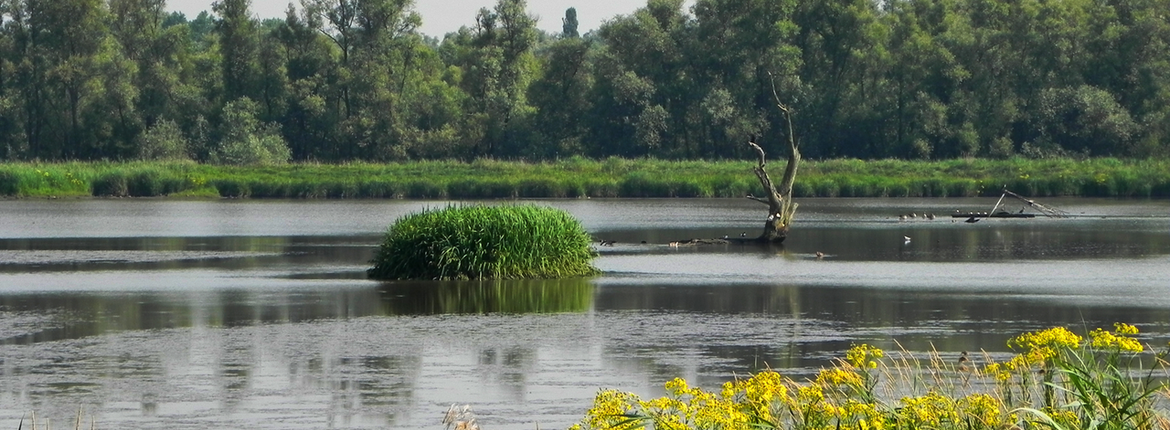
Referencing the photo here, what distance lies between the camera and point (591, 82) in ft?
315

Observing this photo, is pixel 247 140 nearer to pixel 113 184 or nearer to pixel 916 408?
pixel 113 184

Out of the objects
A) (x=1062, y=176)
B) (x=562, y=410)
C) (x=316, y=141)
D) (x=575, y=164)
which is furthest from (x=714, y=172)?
(x=562, y=410)

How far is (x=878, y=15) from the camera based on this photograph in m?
102

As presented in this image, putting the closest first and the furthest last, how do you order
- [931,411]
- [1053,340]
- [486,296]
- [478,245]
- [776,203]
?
1. [931,411]
2. [1053,340]
3. [486,296]
4. [478,245]
5. [776,203]

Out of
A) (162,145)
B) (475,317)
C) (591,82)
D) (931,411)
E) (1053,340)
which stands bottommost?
(475,317)

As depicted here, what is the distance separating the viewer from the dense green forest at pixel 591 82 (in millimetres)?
88250

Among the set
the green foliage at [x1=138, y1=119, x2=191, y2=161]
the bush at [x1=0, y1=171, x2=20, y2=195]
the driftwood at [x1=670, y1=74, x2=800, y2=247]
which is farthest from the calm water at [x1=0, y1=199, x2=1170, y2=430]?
the green foliage at [x1=138, y1=119, x2=191, y2=161]

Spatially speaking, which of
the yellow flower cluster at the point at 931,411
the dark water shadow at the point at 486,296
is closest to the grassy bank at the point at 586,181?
the dark water shadow at the point at 486,296

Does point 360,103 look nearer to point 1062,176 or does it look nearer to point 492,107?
point 492,107

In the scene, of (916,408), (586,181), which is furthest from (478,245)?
(586,181)

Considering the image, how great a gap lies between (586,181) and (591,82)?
23065mm

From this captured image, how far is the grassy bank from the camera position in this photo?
72250 millimetres

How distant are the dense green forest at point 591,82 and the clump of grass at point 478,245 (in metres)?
58.2

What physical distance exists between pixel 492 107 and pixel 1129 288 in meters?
67.6
